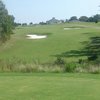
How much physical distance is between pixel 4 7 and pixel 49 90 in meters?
50.8

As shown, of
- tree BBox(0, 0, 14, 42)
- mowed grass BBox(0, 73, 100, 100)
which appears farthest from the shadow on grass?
mowed grass BBox(0, 73, 100, 100)

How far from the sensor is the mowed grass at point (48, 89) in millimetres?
11258

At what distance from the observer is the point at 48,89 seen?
41.2 ft

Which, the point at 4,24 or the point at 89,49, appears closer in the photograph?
the point at 89,49

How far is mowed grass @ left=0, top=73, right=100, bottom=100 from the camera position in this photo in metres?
11.3

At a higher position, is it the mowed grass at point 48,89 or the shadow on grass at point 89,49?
the mowed grass at point 48,89

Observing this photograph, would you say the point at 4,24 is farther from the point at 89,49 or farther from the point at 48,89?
the point at 48,89

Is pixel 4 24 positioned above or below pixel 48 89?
above

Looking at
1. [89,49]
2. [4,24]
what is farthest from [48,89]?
[4,24]

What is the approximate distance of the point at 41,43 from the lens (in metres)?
56.4

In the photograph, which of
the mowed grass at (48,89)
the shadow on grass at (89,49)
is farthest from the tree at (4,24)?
the mowed grass at (48,89)

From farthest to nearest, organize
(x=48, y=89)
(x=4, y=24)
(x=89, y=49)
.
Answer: (x=4, y=24)
(x=89, y=49)
(x=48, y=89)

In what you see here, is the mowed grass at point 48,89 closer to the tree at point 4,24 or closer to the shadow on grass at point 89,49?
the shadow on grass at point 89,49

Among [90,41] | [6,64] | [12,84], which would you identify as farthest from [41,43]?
[12,84]
